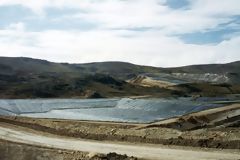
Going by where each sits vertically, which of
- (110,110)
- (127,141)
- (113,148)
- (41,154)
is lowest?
(41,154)

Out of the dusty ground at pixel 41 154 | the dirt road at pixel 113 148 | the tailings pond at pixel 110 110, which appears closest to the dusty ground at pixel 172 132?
the dirt road at pixel 113 148

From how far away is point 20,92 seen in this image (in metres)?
92.9

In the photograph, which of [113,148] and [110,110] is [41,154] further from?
[110,110]

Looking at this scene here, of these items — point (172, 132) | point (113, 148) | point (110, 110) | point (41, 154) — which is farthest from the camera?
point (110, 110)

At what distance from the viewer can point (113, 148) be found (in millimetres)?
28875

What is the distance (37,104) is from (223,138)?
40.9 m

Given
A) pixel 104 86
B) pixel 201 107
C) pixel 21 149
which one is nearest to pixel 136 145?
pixel 21 149

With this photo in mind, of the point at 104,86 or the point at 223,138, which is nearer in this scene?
the point at 223,138

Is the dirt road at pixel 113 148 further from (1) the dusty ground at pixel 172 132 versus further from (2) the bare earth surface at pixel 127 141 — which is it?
(1) the dusty ground at pixel 172 132

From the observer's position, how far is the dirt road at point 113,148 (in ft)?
82.4

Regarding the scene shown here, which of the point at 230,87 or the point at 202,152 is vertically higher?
the point at 230,87

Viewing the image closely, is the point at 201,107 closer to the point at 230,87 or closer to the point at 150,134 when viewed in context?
the point at 150,134

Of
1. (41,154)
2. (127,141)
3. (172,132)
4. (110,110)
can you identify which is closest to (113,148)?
(127,141)

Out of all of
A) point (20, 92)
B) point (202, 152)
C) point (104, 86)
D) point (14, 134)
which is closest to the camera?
point (202, 152)
